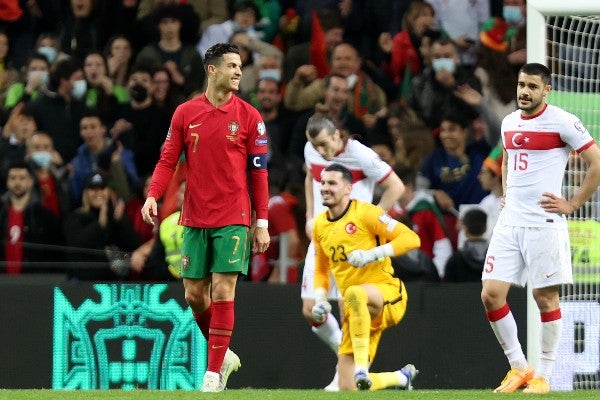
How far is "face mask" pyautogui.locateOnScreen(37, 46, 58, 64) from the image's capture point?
15.0 meters

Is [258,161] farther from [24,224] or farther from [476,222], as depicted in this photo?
[24,224]

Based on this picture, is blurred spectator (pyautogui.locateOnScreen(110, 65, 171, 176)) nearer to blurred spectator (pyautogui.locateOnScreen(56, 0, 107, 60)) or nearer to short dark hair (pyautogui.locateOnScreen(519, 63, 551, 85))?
blurred spectator (pyautogui.locateOnScreen(56, 0, 107, 60))

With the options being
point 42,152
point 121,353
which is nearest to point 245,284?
point 121,353

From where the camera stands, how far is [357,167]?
11375 mm

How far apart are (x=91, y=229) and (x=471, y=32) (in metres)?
4.13

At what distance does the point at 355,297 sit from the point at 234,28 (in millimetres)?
5507

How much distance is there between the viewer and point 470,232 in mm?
12406

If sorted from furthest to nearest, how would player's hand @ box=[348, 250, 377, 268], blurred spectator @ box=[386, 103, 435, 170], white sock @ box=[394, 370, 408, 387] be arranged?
blurred spectator @ box=[386, 103, 435, 170] → white sock @ box=[394, 370, 408, 387] → player's hand @ box=[348, 250, 377, 268]

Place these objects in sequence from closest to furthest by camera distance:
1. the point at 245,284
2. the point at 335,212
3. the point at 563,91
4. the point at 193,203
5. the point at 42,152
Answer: the point at 193,203 < the point at 335,212 < the point at 563,91 < the point at 245,284 < the point at 42,152

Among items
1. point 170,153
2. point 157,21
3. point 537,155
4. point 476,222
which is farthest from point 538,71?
point 157,21

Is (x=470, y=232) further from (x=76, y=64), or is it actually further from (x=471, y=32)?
(x=76, y=64)

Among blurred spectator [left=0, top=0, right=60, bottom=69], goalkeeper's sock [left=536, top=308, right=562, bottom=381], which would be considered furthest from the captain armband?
blurred spectator [left=0, top=0, right=60, bottom=69]

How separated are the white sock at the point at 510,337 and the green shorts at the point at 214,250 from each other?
1.70 m

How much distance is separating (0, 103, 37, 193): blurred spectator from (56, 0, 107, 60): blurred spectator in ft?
3.24
